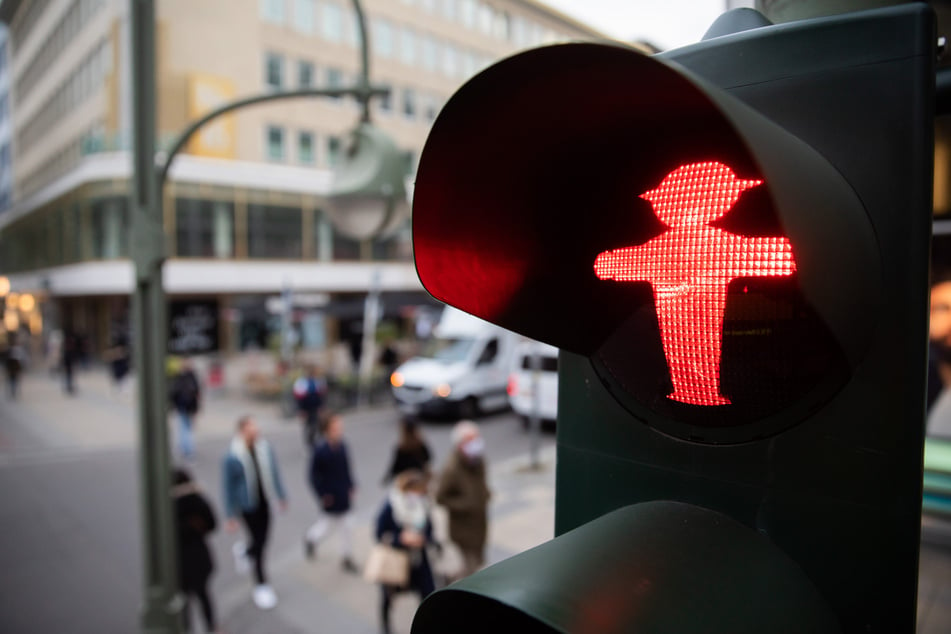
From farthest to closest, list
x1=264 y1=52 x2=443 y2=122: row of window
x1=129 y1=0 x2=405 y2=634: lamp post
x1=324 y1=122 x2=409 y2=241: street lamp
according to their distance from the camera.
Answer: x1=264 y1=52 x2=443 y2=122: row of window
x1=129 y1=0 x2=405 y2=634: lamp post
x1=324 y1=122 x2=409 y2=241: street lamp

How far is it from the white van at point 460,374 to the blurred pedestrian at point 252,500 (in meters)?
8.06

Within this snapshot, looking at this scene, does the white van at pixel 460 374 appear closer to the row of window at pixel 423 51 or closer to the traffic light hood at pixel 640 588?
the traffic light hood at pixel 640 588

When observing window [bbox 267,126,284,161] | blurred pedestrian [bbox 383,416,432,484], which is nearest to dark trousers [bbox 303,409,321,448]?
blurred pedestrian [bbox 383,416,432,484]

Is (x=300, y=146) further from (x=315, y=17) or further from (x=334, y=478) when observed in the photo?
(x=334, y=478)

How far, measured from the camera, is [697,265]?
111 centimetres

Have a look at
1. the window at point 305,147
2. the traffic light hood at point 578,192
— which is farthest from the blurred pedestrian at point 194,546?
the window at point 305,147

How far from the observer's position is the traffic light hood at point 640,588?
0.83 metres

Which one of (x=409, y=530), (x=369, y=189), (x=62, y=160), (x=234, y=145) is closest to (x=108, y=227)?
(x=234, y=145)

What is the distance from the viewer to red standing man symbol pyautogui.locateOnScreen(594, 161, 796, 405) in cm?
106

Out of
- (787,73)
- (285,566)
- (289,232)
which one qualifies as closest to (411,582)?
(285,566)

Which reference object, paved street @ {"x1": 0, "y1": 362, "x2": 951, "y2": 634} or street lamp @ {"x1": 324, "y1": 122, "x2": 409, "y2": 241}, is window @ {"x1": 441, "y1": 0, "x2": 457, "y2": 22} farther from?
street lamp @ {"x1": 324, "y1": 122, "x2": 409, "y2": 241}

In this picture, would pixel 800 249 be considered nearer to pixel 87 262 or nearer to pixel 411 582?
pixel 411 582

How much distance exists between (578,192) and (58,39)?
44.3 meters

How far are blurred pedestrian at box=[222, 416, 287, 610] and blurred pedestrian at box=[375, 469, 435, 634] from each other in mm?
1491
